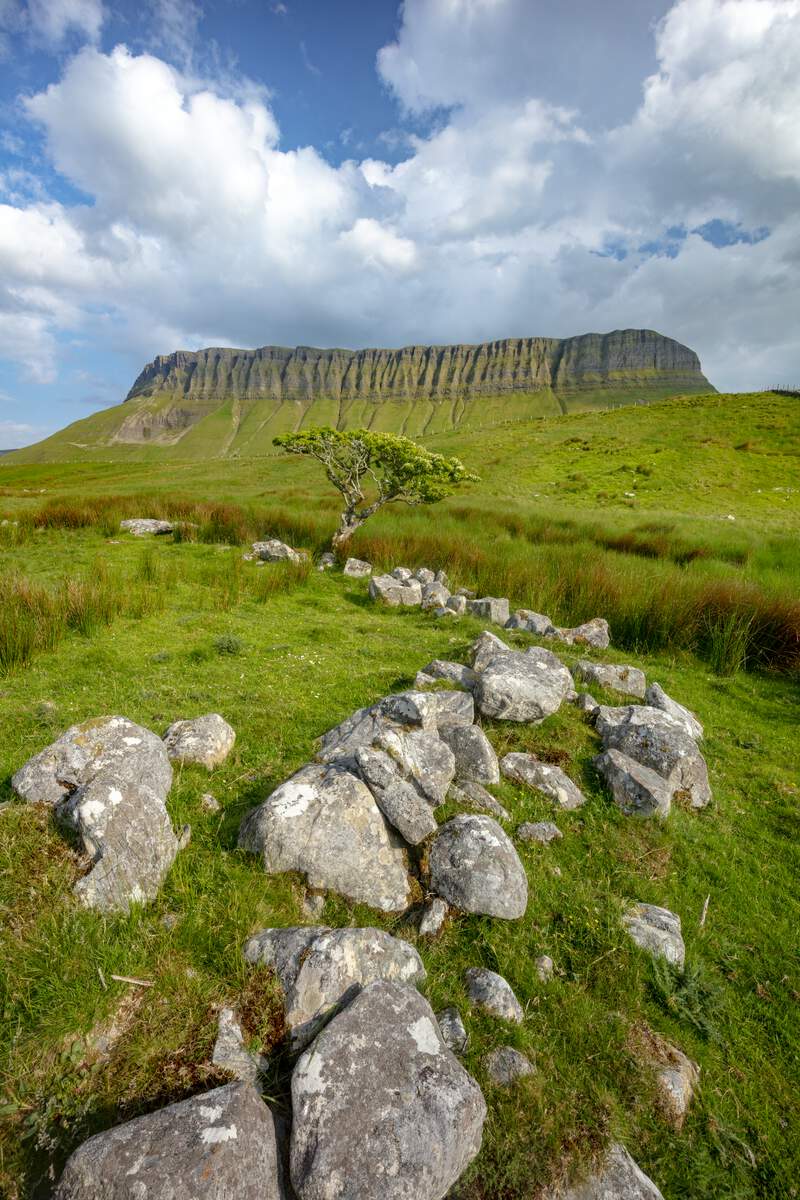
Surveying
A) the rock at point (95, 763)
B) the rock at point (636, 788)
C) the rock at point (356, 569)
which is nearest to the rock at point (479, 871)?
the rock at point (636, 788)

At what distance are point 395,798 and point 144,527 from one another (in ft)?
74.0

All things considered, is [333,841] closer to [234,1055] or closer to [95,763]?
[234,1055]

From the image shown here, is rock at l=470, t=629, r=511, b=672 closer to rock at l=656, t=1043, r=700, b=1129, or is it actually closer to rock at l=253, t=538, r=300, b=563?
rock at l=656, t=1043, r=700, b=1129

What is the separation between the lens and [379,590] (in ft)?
48.2

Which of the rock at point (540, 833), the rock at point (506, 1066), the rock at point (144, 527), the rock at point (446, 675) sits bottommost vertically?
the rock at point (506, 1066)

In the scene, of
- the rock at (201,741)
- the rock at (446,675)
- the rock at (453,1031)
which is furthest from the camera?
the rock at (446,675)

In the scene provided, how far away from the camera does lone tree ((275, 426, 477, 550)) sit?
18.0 metres

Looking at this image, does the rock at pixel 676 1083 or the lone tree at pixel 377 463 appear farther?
the lone tree at pixel 377 463

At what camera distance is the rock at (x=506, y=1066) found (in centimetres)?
286

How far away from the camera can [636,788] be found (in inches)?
215

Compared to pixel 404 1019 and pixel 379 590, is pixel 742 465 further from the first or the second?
pixel 404 1019

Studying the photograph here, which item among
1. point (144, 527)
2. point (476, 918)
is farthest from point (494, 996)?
point (144, 527)

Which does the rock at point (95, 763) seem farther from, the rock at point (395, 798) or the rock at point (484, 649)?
the rock at point (484, 649)

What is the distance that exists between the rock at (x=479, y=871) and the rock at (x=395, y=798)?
0.22 meters
